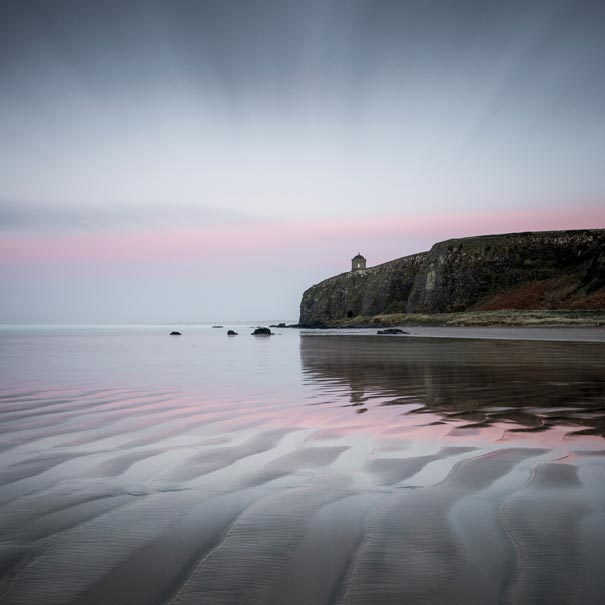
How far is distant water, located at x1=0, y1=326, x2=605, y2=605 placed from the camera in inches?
82.9

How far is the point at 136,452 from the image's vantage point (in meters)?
4.59

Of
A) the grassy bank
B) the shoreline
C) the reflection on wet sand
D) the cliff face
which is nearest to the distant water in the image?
the reflection on wet sand

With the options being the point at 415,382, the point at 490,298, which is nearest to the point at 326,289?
the point at 490,298

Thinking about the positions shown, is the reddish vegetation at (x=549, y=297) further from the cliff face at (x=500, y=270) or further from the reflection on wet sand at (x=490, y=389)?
the reflection on wet sand at (x=490, y=389)

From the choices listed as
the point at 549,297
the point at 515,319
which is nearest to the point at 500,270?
the point at 549,297

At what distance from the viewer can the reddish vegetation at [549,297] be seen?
203 ft

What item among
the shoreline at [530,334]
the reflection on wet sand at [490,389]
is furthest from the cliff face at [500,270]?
the reflection on wet sand at [490,389]

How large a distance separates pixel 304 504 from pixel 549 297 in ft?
266

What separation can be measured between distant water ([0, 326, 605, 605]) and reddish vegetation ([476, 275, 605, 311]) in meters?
61.1

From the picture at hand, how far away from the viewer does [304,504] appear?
3113mm

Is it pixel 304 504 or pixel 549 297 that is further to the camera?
pixel 549 297

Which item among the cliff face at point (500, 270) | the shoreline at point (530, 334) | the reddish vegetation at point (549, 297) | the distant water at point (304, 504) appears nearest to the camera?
the distant water at point (304, 504)

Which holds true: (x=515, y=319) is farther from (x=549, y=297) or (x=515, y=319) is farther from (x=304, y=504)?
(x=304, y=504)

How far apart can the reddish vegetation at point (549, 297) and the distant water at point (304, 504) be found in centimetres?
6113
